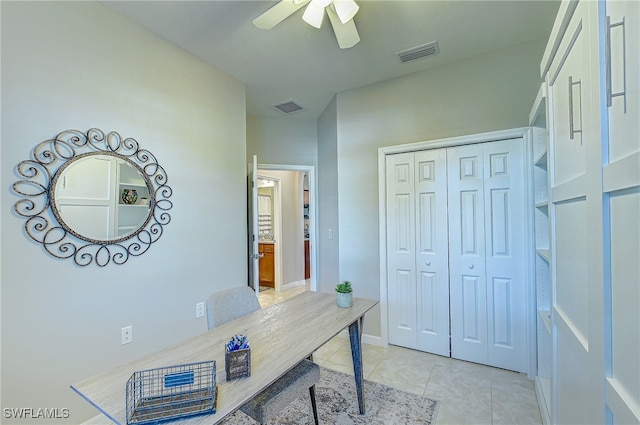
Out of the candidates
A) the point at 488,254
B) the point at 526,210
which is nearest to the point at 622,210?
the point at 526,210

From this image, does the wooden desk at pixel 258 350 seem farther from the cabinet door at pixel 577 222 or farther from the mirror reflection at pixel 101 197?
the mirror reflection at pixel 101 197

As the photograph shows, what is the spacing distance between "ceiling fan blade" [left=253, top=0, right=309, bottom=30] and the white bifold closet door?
1.64 metres

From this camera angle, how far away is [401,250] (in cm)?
283

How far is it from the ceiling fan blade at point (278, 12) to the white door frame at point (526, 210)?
157cm

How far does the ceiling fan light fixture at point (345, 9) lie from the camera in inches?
59.8

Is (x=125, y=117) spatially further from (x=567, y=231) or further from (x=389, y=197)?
(x=567, y=231)

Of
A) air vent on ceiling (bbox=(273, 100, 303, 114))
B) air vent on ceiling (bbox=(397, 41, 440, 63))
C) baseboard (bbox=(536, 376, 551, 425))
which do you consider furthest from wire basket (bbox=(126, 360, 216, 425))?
air vent on ceiling (bbox=(273, 100, 303, 114))

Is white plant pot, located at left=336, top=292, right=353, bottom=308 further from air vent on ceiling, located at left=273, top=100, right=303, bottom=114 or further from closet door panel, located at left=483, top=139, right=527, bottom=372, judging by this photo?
air vent on ceiling, located at left=273, top=100, right=303, bottom=114

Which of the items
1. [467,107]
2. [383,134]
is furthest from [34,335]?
[467,107]

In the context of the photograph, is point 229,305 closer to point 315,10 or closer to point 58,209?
point 58,209

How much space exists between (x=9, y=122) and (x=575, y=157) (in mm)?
2569

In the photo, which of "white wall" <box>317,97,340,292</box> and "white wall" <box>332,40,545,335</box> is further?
"white wall" <box>317,97,340,292</box>

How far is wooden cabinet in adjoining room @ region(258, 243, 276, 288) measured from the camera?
5312 mm

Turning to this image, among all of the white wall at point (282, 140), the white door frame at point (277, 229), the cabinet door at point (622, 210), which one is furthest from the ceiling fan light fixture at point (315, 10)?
the white door frame at point (277, 229)
